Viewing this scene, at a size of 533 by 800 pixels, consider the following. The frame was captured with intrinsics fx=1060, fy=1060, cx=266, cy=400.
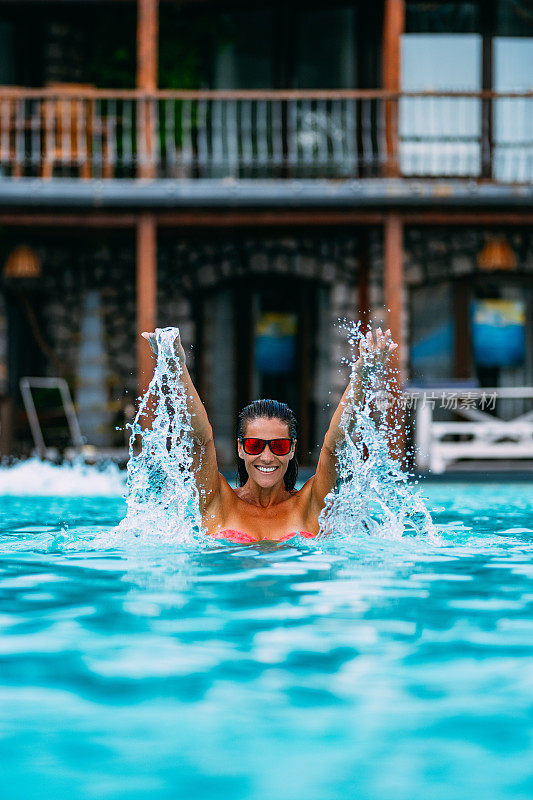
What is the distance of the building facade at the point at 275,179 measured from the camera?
12.4 metres

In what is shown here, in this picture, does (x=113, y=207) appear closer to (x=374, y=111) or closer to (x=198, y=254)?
(x=198, y=254)

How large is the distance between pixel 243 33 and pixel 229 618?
10.6 meters

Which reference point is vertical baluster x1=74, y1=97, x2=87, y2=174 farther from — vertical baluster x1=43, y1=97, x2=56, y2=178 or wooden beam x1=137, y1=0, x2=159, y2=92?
wooden beam x1=137, y1=0, x2=159, y2=92

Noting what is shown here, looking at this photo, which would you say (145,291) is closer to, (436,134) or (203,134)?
(203,134)

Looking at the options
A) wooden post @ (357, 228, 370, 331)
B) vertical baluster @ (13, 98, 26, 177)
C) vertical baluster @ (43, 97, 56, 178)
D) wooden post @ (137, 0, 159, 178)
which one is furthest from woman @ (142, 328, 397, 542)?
wooden post @ (357, 228, 370, 331)

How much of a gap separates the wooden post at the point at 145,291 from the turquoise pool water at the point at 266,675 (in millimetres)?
5500

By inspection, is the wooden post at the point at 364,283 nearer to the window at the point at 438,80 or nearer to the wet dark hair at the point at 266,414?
the window at the point at 438,80

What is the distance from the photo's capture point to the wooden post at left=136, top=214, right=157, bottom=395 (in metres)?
10.5

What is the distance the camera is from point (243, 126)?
41.4 feet

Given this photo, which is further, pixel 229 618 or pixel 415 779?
pixel 229 618

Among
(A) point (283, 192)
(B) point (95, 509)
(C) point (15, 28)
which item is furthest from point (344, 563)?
(C) point (15, 28)

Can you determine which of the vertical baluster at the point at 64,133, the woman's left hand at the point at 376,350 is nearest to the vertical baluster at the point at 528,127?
the vertical baluster at the point at 64,133

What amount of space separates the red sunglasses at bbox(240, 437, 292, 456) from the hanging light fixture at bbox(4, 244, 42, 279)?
25.8 ft

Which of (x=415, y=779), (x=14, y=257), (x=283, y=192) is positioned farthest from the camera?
(x=14, y=257)
